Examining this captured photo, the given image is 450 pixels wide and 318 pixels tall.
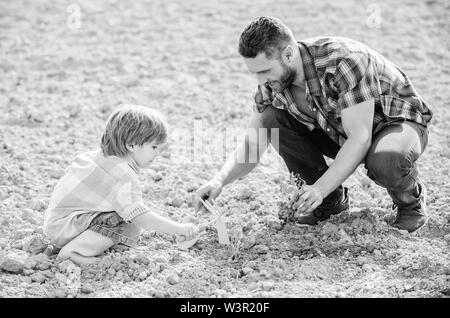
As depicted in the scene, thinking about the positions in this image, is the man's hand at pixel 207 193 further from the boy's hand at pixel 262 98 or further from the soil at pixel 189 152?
the boy's hand at pixel 262 98

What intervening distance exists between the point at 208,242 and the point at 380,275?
96 centimetres

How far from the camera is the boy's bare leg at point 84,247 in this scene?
3.25m

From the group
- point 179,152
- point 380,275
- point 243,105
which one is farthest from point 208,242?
point 243,105

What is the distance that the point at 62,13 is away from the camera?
305 inches

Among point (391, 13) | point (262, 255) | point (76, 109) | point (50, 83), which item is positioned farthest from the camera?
point (391, 13)

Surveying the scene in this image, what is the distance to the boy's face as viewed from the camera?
3258 mm

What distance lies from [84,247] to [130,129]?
66cm

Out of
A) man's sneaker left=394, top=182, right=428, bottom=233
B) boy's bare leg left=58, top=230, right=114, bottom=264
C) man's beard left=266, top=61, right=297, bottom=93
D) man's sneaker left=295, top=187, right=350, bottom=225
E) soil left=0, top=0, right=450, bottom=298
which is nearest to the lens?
soil left=0, top=0, right=450, bottom=298

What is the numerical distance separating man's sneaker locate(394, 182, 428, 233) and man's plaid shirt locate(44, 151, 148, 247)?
1.44m

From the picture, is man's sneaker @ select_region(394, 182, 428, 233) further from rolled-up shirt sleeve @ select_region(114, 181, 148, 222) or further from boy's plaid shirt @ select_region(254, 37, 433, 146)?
rolled-up shirt sleeve @ select_region(114, 181, 148, 222)

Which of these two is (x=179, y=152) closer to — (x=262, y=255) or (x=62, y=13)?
(x=262, y=255)

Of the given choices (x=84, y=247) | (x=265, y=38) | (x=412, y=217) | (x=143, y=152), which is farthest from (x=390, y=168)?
(x=84, y=247)

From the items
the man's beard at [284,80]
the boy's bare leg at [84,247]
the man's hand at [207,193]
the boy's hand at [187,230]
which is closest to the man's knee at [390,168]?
the man's beard at [284,80]

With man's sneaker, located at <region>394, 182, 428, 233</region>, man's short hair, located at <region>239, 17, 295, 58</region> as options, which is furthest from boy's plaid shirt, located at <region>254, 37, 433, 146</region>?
man's sneaker, located at <region>394, 182, 428, 233</region>
